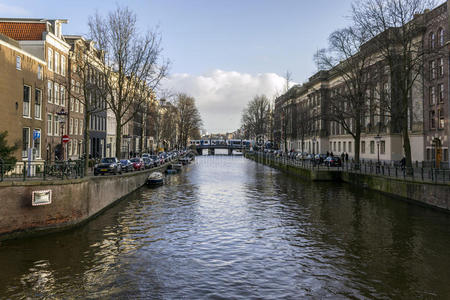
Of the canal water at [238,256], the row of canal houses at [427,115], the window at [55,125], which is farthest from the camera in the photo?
the row of canal houses at [427,115]

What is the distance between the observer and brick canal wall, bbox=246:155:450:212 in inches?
997

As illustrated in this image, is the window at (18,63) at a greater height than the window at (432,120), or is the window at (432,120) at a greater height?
the window at (18,63)

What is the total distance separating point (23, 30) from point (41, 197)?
2977 cm

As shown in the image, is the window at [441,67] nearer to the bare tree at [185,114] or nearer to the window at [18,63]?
the window at [18,63]

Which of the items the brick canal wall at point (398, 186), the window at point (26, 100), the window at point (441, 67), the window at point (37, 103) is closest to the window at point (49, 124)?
the window at point (37, 103)

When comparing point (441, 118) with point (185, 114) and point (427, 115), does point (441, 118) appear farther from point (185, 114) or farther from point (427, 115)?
point (185, 114)

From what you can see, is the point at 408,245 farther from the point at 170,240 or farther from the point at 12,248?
the point at 12,248

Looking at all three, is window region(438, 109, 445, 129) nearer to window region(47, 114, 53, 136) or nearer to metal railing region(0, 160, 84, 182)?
metal railing region(0, 160, 84, 182)

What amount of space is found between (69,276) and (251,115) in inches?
4238

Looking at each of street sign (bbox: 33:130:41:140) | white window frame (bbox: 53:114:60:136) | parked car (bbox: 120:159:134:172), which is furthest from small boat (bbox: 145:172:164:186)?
white window frame (bbox: 53:114:60:136)

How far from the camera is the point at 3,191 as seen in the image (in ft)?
55.4

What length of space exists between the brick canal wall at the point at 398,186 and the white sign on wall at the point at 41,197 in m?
23.4

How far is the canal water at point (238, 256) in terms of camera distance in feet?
40.4

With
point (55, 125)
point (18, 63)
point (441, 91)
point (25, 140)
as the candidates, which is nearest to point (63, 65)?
point (55, 125)
